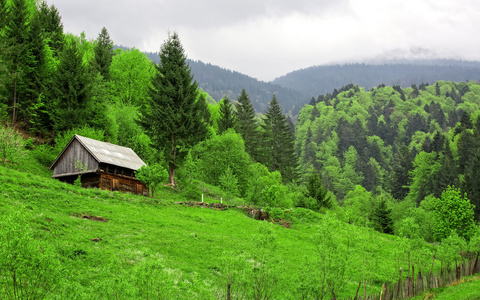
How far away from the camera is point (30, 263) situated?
1359 cm

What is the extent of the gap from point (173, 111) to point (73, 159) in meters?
15.3

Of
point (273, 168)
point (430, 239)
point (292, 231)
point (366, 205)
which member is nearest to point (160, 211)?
point (292, 231)

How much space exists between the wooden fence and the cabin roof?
29.5m

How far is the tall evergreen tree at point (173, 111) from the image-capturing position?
2079 inches

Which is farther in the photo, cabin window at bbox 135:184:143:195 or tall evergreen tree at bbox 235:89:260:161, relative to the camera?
tall evergreen tree at bbox 235:89:260:161

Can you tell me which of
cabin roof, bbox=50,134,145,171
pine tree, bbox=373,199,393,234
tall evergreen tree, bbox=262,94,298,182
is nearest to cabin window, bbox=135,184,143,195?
cabin roof, bbox=50,134,145,171

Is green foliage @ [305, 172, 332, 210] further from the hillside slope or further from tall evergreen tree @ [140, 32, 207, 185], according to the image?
the hillside slope

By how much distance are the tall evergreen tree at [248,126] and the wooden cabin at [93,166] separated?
4094 centimetres

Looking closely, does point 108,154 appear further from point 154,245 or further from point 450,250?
point 450,250

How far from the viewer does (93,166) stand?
42094mm

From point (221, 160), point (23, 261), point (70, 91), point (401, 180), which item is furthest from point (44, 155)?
point (401, 180)

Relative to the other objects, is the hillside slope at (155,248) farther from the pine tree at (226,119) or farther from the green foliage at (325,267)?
the pine tree at (226,119)

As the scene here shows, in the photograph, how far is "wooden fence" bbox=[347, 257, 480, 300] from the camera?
24938 millimetres

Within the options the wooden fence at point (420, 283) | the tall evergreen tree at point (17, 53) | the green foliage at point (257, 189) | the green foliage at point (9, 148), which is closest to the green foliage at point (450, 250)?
the wooden fence at point (420, 283)
